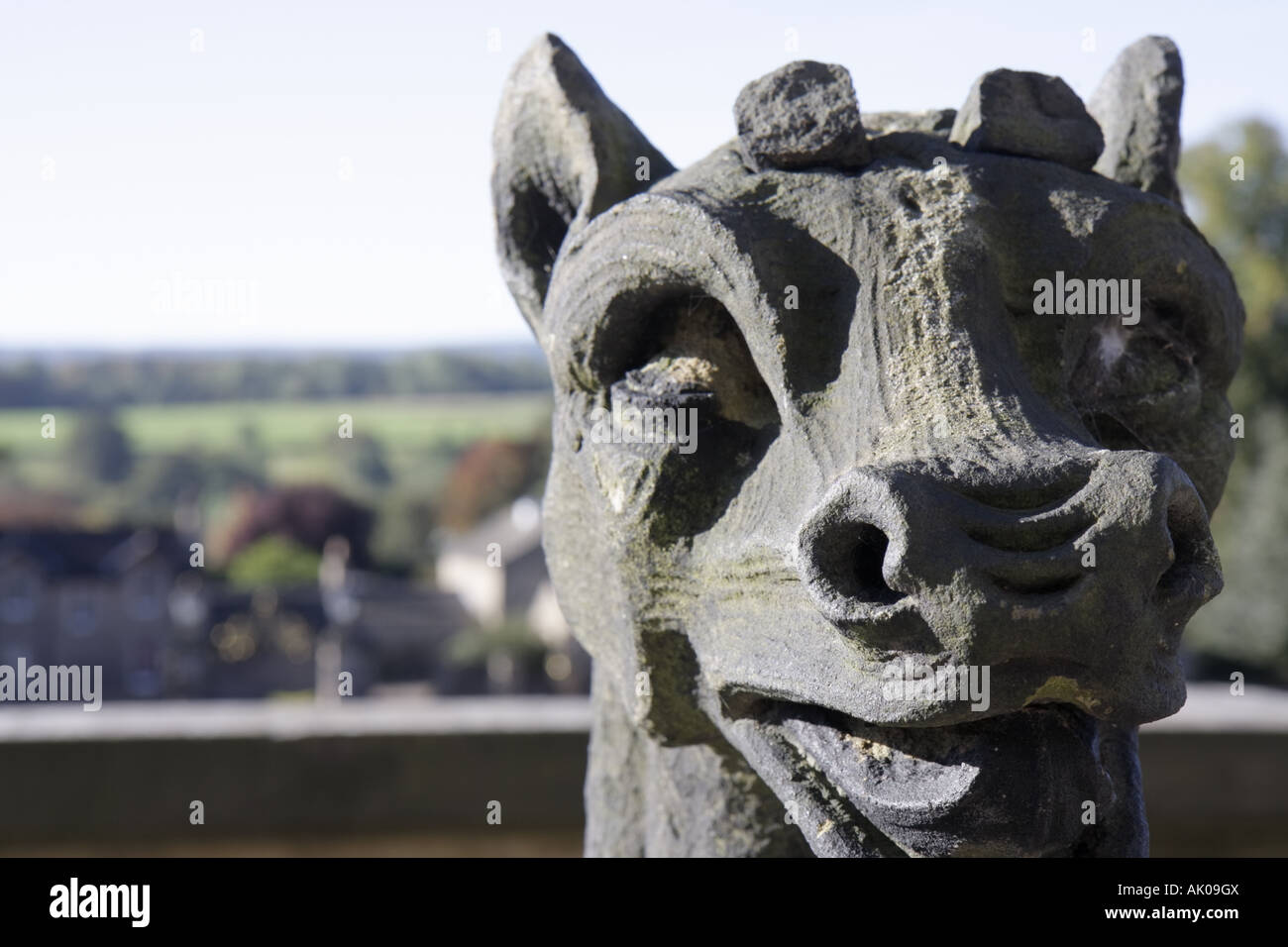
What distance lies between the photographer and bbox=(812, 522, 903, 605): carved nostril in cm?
169

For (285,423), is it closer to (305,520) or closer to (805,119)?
(305,520)

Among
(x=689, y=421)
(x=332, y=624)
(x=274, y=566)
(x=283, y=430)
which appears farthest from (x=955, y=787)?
(x=283, y=430)

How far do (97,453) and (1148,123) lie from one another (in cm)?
9915

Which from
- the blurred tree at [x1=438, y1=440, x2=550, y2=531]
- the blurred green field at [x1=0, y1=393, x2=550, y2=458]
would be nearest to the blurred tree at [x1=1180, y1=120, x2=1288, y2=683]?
the blurred tree at [x1=438, y1=440, x2=550, y2=531]

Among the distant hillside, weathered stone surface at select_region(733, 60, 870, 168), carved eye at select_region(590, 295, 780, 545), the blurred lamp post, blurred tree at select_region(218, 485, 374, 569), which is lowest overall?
the blurred lamp post

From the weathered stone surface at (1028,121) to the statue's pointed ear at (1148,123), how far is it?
0.20 metres

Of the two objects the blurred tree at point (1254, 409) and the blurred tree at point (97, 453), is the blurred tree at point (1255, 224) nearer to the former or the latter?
the blurred tree at point (1254, 409)

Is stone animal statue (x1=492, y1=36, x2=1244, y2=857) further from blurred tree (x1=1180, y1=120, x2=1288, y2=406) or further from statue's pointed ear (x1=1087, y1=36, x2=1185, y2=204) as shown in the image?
blurred tree (x1=1180, y1=120, x2=1288, y2=406)

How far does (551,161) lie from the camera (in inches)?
93.8

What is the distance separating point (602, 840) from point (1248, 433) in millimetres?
25902

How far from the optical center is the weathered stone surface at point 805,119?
203 cm

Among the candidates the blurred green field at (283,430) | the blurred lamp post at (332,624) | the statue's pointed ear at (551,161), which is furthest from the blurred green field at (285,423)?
the statue's pointed ear at (551,161)

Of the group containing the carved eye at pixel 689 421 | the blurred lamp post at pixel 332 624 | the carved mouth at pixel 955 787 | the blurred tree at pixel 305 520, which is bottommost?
the blurred lamp post at pixel 332 624

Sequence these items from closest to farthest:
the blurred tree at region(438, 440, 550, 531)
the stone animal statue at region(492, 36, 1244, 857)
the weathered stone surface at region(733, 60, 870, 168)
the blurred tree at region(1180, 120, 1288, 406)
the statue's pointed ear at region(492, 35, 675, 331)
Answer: the stone animal statue at region(492, 36, 1244, 857)
the weathered stone surface at region(733, 60, 870, 168)
the statue's pointed ear at region(492, 35, 675, 331)
the blurred tree at region(1180, 120, 1288, 406)
the blurred tree at region(438, 440, 550, 531)
